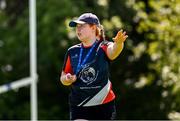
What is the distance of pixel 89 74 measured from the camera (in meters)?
6.21

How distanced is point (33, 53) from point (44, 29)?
5.06m

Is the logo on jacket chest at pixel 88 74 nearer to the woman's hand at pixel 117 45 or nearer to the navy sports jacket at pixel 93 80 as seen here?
the navy sports jacket at pixel 93 80

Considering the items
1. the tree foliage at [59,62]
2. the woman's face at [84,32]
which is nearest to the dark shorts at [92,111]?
the woman's face at [84,32]

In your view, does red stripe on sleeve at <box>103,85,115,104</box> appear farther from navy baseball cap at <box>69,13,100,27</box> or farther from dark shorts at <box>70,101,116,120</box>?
navy baseball cap at <box>69,13,100,27</box>

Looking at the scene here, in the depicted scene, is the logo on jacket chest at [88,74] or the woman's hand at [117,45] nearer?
the woman's hand at [117,45]

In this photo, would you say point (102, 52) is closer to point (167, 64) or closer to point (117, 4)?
point (167, 64)

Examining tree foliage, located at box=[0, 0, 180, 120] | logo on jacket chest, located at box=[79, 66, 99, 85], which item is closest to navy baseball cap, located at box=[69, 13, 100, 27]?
logo on jacket chest, located at box=[79, 66, 99, 85]

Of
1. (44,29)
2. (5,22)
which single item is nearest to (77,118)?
(44,29)

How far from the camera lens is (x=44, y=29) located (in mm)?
19703

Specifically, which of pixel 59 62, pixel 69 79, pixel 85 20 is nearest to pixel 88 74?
pixel 69 79

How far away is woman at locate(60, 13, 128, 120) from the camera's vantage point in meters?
6.23

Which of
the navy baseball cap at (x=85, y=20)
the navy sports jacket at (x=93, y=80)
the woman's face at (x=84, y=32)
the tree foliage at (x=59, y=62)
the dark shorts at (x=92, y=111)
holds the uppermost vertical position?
the navy baseball cap at (x=85, y=20)

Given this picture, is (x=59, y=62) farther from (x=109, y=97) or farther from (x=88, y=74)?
(x=88, y=74)

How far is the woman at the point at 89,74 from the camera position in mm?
6230
